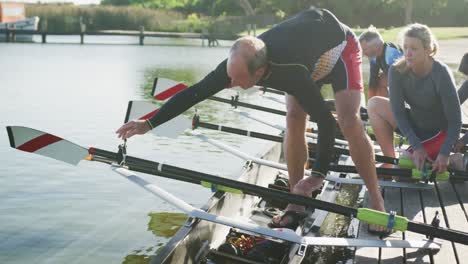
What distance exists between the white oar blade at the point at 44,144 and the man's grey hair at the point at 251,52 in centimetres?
220

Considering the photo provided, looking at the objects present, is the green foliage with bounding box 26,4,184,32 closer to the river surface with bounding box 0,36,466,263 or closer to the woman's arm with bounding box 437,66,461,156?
the river surface with bounding box 0,36,466,263

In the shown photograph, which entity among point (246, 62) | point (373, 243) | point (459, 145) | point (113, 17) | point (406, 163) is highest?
point (246, 62)

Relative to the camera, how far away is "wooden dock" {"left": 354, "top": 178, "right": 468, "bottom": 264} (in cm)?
441

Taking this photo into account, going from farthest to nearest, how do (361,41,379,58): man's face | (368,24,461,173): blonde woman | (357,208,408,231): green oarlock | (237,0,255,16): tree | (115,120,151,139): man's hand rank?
(237,0,255,16): tree
(361,41,379,58): man's face
(368,24,461,173): blonde woman
(115,120,151,139): man's hand
(357,208,408,231): green oarlock

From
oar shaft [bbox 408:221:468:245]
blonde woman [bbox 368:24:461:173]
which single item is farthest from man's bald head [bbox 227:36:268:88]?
blonde woman [bbox 368:24:461:173]

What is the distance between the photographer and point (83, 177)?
1019cm

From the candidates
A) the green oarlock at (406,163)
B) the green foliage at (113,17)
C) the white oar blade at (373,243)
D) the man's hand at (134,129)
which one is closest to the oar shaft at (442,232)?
the white oar blade at (373,243)

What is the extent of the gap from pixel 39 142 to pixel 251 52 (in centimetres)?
264

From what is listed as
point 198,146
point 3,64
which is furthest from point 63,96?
point 3,64

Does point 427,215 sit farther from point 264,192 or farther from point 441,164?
point 264,192

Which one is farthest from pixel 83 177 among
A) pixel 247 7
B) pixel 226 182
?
pixel 247 7

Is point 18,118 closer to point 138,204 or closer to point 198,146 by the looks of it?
point 198,146

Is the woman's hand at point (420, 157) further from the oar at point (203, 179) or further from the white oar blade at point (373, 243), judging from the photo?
the oar at point (203, 179)

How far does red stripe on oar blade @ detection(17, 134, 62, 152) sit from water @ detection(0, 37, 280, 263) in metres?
1.73
